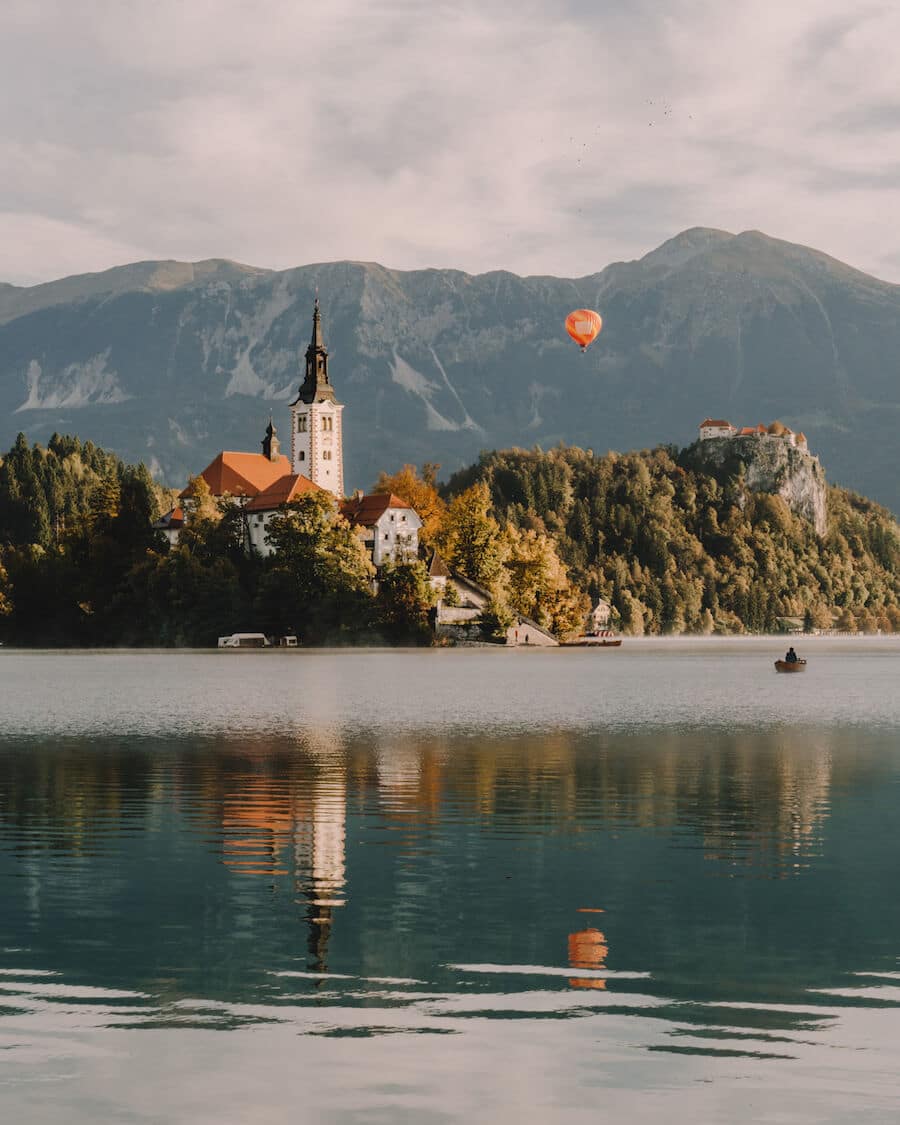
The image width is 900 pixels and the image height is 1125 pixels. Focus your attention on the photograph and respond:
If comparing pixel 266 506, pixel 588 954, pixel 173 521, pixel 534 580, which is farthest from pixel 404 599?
pixel 588 954

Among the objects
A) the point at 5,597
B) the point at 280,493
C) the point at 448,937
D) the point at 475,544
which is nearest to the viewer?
the point at 448,937

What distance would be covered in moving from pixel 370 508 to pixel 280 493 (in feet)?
41.0

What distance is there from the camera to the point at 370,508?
191 meters

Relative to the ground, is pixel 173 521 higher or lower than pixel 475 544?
higher

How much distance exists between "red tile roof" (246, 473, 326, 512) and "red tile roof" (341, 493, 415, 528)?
16.9 ft

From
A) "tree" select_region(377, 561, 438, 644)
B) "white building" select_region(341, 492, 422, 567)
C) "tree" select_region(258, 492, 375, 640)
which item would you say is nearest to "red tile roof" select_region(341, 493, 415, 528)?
"white building" select_region(341, 492, 422, 567)

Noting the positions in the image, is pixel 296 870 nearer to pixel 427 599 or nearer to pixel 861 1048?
pixel 861 1048

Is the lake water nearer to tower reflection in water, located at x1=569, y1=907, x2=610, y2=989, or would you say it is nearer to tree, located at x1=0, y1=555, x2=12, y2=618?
tower reflection in water, located at x1=569, y1=907, x2=610, y2=989

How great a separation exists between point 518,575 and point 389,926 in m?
164

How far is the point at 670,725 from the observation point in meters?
62.6

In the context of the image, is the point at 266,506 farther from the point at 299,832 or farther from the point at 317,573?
the point at 299,832

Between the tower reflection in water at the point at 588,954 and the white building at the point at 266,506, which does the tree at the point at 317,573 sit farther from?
the tower reflection in water at the point at 588,954

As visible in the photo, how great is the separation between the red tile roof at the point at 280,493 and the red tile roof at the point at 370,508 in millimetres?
5139

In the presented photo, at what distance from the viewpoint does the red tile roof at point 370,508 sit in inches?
7407
